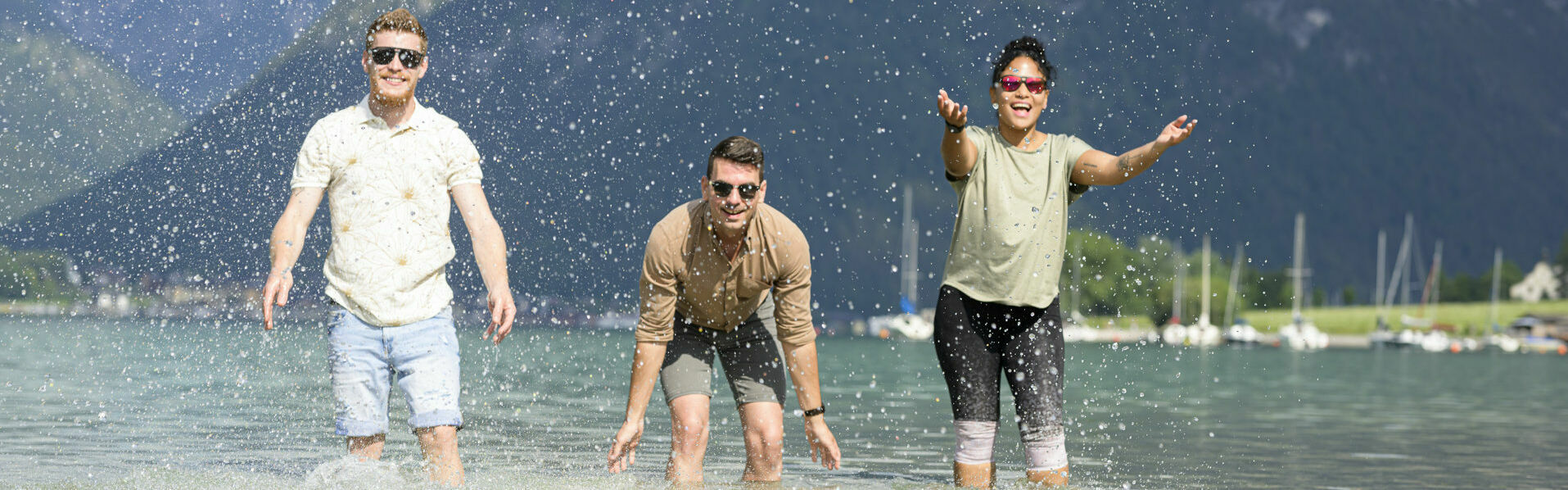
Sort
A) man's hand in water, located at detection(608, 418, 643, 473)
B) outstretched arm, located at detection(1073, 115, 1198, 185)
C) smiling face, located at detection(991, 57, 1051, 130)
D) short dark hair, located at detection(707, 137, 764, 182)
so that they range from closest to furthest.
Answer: short dark hair, located at detection(707, 137, 764, 182), outstretched arm, located at detection(1073, 115, 1198, 185), man's hand in water, located at detection(608, 418, 643, 473), smiling face, located at detection(991, 57, 1051, 130)

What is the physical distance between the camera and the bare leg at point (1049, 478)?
7.06m

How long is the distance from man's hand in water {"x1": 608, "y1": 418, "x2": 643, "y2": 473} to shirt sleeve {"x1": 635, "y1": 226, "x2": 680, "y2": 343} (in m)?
0.45

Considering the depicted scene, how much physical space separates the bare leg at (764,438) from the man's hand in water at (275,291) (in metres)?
2.67

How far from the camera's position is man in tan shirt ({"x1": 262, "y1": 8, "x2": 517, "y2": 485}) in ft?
19.5

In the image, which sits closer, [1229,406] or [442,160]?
[442,160]

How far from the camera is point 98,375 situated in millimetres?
22391

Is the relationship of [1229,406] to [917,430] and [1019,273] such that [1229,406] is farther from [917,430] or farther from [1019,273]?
[1019,273]

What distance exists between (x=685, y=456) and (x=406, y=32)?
278 centimetres

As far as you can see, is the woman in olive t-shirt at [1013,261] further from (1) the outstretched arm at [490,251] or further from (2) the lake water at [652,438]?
(1) the outstretched arm at [490,251]

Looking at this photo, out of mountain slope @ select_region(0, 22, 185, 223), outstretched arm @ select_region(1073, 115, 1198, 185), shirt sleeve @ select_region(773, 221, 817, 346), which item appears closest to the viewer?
outstretched arm @ select_region(1073, 115, 1198, 185)

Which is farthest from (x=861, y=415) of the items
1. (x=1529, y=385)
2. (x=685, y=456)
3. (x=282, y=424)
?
(x=1529, y=385)

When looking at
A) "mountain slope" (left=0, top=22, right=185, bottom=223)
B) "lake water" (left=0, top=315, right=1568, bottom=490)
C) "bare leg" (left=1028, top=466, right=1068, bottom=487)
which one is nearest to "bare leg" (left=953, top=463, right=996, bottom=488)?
"bare leg" (left=1028, top=466, right=1068, bottom=487)

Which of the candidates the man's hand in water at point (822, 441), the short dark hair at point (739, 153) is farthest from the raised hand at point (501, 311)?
the man's hand in water at point (822, 441)

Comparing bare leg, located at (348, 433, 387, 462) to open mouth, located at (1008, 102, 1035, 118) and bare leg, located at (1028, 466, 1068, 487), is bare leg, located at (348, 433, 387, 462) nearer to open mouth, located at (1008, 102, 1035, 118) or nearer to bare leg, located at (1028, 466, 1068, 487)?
bare leg, located at (1028, 466, 1068, 487)
